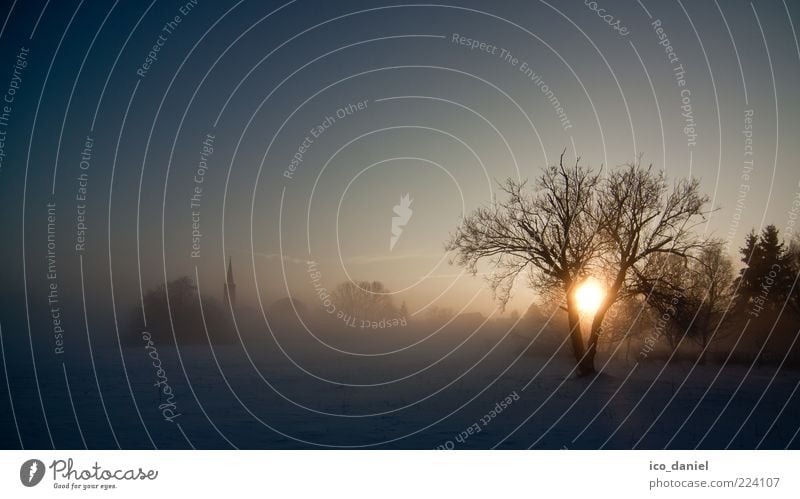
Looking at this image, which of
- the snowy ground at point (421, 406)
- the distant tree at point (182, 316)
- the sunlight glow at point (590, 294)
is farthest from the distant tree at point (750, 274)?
the distant tree at point (182, 316)

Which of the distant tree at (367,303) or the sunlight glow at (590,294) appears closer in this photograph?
the sunlight glow at (590,294)

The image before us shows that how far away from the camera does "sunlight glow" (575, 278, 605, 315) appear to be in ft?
82.7

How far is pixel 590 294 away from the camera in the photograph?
2581 centimetres

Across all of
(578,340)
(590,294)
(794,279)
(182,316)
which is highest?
(794,279)

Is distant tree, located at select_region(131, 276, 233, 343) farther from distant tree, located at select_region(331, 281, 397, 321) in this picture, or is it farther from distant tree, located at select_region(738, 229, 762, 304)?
distant tree, located at select_region(738, 229, 762, 304)

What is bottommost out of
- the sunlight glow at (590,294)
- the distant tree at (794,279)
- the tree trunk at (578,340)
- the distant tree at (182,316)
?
the distant tree at (182,316)

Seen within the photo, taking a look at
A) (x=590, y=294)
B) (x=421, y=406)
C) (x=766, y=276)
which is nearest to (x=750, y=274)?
(x=766, y=276)

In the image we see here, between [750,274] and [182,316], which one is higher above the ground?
[750,274]

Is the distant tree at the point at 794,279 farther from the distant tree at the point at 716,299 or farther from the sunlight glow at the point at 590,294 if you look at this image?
the sunlight glow at the point at 590,294

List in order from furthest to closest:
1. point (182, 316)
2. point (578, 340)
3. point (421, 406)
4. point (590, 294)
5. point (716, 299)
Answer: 1. point (182, 316)
2. point (716, 299)
3. point (590, 294)
4. point (578, 340)
5. point (421, 406)

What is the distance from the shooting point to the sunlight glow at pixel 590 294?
82.7ft

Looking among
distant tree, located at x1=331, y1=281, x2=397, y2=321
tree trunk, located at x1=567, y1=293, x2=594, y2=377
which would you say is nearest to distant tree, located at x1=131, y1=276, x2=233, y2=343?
distant tree, located at x1=331, y1=281, x2=397, y2=321

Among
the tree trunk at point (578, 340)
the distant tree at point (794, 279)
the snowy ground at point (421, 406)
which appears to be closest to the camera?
the snowy ground at point (421, 406)

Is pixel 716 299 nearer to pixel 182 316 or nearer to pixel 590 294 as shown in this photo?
pixel 590 294
